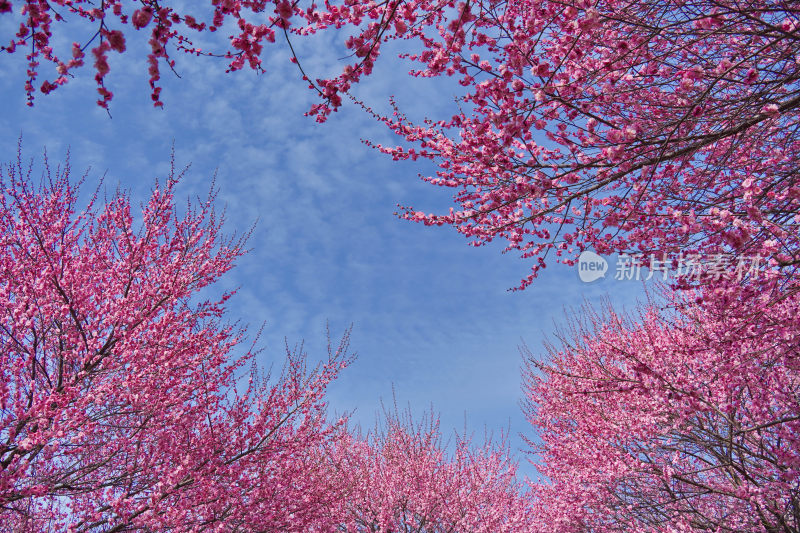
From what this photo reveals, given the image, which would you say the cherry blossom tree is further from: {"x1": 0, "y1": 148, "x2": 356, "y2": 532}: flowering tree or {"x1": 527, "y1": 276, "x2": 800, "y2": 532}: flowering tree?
{"x1": 527, "y1": 276, "x2": 800, "y2": 532}: flowering tree

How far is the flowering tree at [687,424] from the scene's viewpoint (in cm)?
473

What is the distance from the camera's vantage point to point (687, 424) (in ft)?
24.0

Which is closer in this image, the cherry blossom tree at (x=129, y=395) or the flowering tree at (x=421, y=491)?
the cherry blossom tree at (x=129, y=395)

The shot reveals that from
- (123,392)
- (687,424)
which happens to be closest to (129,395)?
(123,392)

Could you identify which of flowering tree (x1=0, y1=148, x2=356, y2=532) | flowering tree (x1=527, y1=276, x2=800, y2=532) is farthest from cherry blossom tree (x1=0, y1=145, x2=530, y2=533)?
flowering tree (x1=527, y1=276, x2=800, y2=532)

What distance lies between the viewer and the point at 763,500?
257 inches

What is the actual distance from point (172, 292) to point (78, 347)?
1498mm

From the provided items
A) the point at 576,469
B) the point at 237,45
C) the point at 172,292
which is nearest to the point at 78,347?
the point at 172,292

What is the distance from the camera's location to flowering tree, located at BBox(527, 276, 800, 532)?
15.5 ft

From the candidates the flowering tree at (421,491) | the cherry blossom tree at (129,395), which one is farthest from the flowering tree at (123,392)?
the flowering tree at (421,491)

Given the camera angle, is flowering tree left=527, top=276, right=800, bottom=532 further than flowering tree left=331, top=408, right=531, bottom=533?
No

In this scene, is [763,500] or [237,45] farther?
[763,500]

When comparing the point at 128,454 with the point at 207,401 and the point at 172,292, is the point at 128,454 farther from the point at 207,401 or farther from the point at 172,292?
the point at 172,292

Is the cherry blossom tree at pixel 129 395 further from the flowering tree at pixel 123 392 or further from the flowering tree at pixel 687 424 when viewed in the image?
the flowering tree at pixel 687 424
